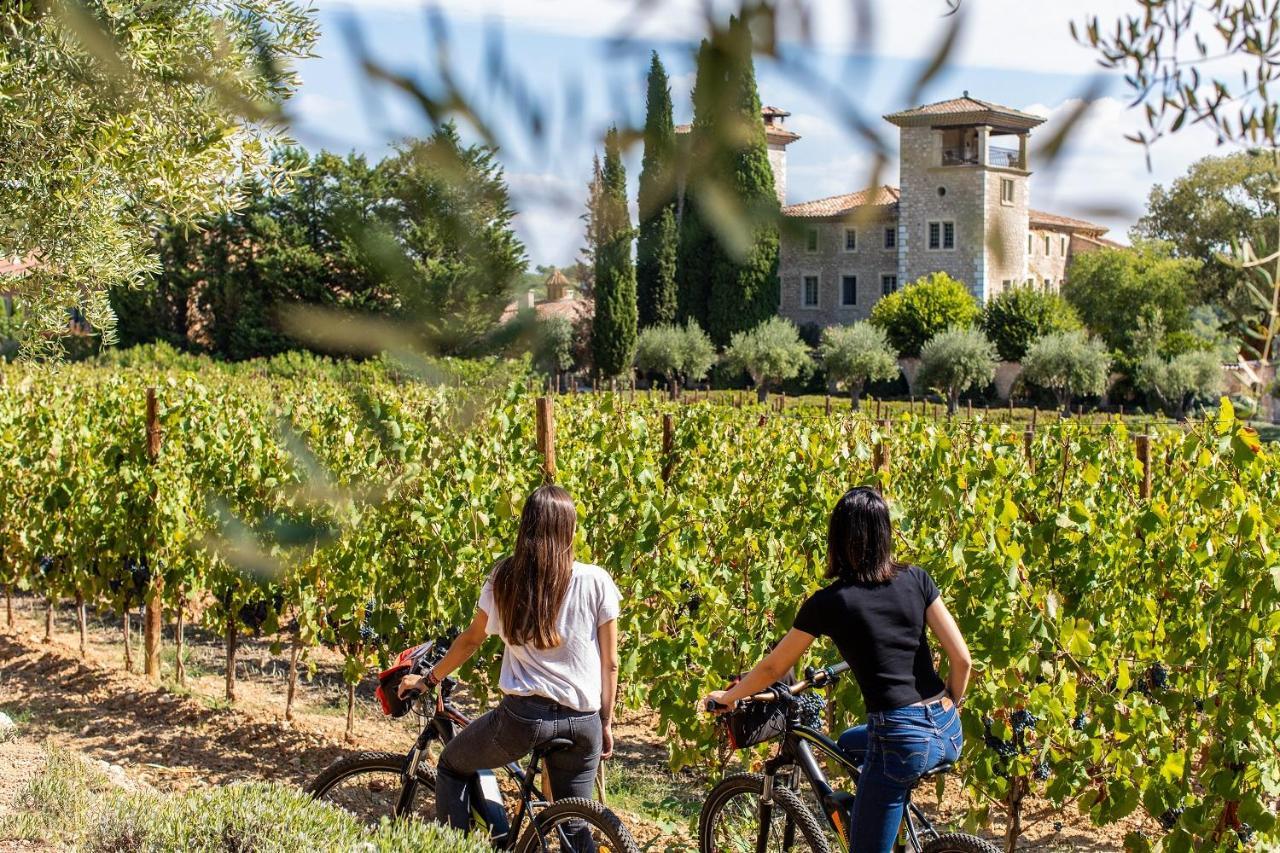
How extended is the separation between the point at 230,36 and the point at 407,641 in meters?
5.20

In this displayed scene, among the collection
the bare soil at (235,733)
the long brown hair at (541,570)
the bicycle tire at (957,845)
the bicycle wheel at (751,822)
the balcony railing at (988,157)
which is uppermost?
the balcony railing at (988,157)

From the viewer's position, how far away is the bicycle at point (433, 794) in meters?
3.25

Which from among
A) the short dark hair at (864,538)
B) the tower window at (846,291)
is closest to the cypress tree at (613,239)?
the tower window at (846,291)

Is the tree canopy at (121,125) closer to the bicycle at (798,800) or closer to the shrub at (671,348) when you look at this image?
the shrub at (671,348)

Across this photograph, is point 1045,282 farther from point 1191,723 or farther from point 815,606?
point 1191,723

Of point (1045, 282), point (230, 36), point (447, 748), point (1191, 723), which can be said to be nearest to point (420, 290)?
point (230, 36)

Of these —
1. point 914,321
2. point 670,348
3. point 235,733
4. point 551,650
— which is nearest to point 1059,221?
point 670,348

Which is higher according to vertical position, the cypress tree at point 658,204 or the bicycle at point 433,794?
the cypress tree at point 658,204

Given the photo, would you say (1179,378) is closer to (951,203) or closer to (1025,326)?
(1025,326)

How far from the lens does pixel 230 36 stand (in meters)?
0.84

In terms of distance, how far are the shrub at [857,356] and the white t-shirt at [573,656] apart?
102 feet

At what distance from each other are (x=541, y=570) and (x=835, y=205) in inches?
100

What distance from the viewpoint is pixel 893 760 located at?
3027 mm

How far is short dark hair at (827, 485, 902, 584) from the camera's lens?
118 inches
